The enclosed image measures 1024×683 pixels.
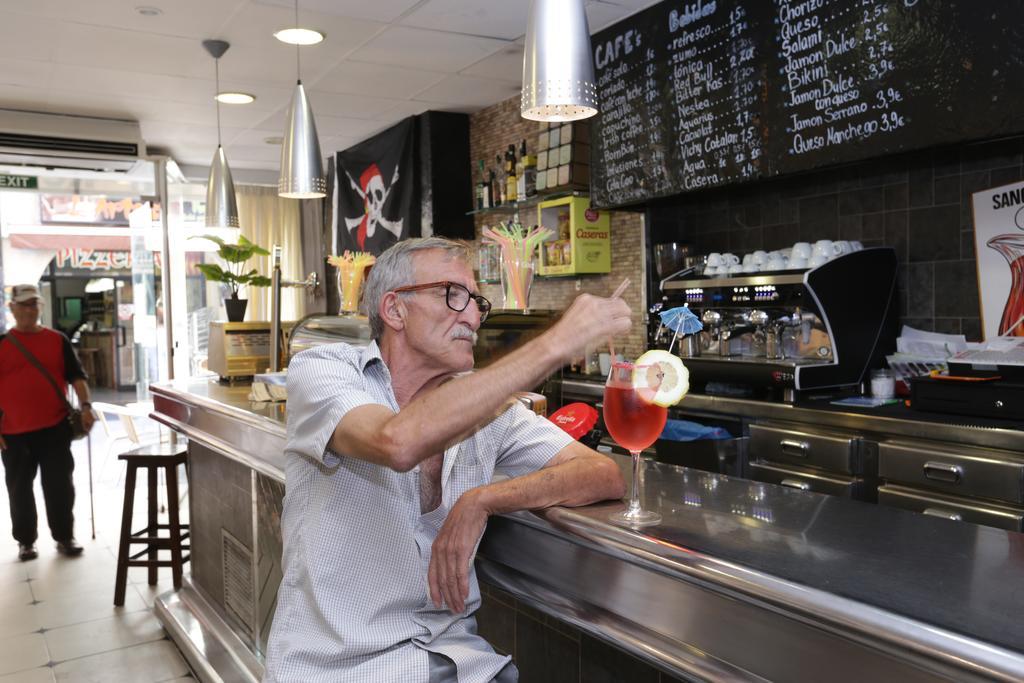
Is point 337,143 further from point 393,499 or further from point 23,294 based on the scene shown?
point 393,499

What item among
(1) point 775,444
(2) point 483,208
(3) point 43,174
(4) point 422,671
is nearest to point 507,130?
(2) point 483,208

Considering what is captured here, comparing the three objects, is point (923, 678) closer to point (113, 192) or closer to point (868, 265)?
point (868, 265)

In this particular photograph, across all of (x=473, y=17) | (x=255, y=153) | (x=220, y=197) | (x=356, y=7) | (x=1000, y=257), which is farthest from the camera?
(x=255, y=153)

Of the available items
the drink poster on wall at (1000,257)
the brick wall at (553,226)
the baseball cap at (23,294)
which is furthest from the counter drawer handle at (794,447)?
the baseball cap at (23,294)

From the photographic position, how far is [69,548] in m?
5.27

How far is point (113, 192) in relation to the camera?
9.00m

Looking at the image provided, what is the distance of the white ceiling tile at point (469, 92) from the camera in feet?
19.4

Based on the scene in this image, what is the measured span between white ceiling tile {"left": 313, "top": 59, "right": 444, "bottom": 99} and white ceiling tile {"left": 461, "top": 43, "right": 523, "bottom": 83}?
0.95 ft

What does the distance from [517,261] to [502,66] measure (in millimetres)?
3747

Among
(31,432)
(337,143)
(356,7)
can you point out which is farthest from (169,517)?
(337,143)

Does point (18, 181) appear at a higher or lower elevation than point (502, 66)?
lower

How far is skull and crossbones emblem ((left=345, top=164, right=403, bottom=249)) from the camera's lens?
7.28 metres

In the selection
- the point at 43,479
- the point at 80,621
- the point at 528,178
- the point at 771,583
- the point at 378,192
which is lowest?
the point at 80,621

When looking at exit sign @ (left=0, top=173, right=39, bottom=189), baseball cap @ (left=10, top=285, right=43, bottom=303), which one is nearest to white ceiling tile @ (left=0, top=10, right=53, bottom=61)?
baseball cap @ (left=10, top=285, right=43, bottom=303)
